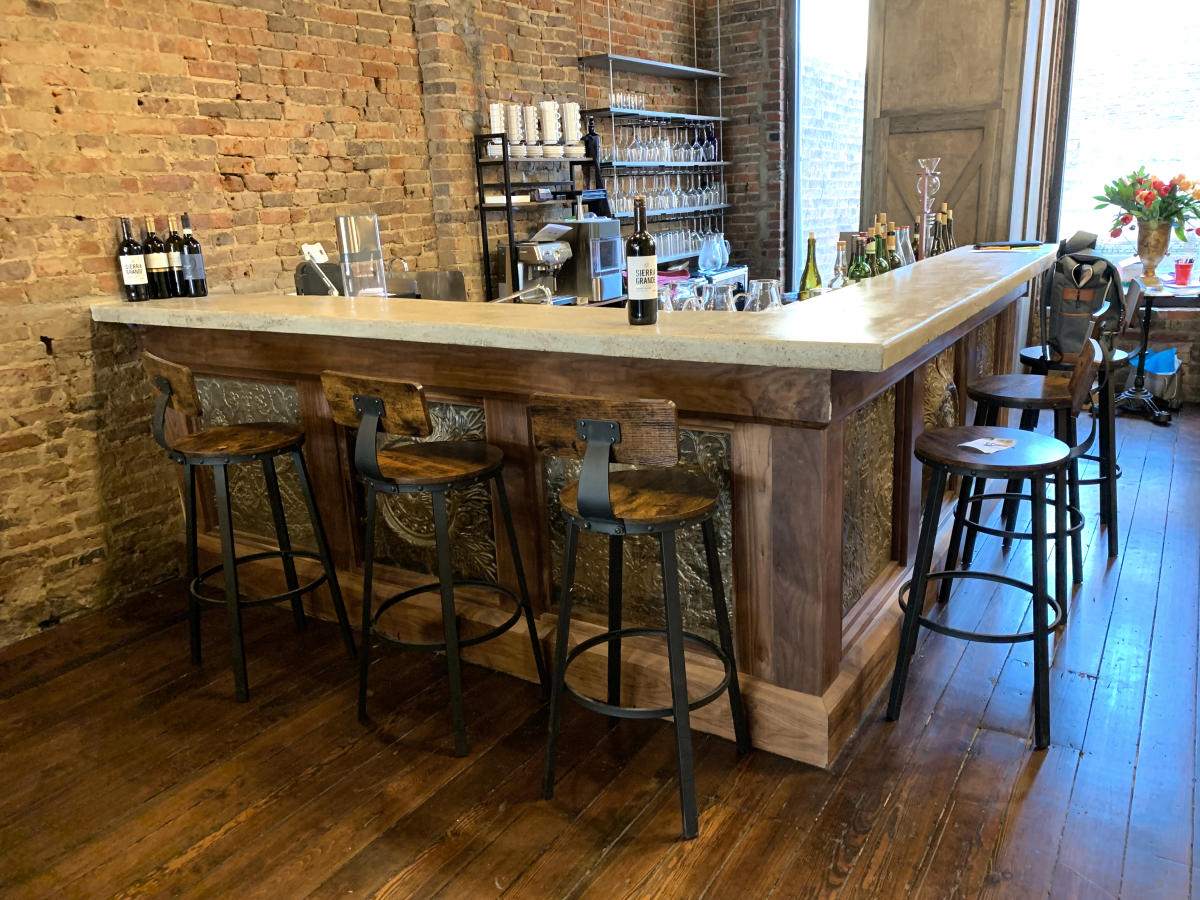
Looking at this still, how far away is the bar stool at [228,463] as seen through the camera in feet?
8.41

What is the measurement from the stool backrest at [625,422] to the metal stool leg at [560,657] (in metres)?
0.23

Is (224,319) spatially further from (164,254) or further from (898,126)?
(898,126)

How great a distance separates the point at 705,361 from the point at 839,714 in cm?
97

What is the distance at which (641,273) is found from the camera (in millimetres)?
2100

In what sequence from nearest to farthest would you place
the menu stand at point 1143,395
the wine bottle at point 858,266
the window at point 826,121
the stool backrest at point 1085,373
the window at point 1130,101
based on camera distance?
the stool backrest at point 1085,373 < the wine bottle at point 858,266 < the menu stand at point 1143,395 < the window at point 1130,101 < the window at point 826,121

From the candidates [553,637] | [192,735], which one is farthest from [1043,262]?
[192,735]

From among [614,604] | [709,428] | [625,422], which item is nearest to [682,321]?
[709,428]

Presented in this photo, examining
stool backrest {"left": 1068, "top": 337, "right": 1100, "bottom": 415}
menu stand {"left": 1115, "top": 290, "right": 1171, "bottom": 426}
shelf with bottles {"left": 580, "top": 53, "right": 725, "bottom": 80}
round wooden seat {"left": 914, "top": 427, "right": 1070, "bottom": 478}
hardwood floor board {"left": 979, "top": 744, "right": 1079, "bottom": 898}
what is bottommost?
hardwood floor board {"left": 979, "top": 744, "right": 1079, "bottom": 898}

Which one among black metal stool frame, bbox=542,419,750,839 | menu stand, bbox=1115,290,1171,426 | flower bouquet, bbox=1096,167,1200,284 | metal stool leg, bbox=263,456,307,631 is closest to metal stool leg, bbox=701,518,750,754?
black metal stool frame, bbox=542,419,750,839

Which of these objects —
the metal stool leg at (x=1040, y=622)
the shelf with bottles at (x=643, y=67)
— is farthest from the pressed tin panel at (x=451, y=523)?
the shelf with bottles at (x=643, y=67)

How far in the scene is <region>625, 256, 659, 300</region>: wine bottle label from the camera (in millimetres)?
2084

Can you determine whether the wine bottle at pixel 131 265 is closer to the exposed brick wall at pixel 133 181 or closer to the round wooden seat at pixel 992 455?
the exposed brick wall at pixel 133 181

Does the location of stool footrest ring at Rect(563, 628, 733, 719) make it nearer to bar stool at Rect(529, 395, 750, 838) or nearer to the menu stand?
bar stool at Rect(529, 395, 750, 838)

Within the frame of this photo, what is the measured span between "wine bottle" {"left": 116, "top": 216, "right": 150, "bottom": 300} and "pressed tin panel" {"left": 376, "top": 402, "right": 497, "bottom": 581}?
113 cm
